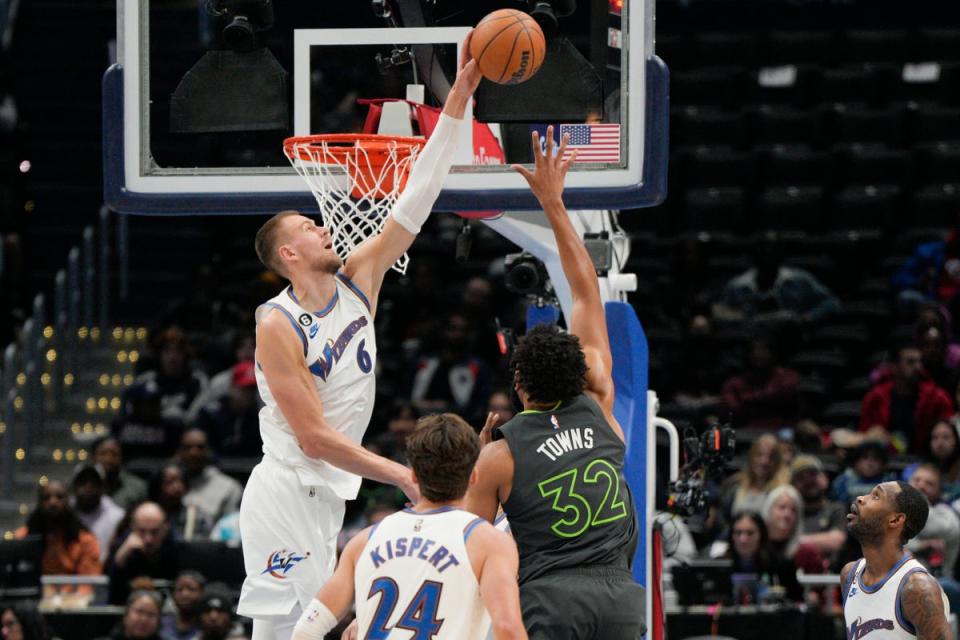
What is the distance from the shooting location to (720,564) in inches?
406

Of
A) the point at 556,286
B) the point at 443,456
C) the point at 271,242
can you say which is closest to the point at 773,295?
the point at 556,286

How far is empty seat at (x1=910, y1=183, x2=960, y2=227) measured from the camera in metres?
15.1

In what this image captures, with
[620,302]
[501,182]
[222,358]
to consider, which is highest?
[501,182]

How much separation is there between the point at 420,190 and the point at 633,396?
2.11m

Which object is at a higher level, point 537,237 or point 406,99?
point 406,99

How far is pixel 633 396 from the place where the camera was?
7.89 m

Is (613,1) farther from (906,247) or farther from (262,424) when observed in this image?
(906,247)

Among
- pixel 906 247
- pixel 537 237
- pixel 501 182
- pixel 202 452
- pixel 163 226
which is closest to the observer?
pixel 501 182

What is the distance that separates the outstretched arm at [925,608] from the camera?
6191 mm

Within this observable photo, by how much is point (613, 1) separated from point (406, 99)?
3.03 ft

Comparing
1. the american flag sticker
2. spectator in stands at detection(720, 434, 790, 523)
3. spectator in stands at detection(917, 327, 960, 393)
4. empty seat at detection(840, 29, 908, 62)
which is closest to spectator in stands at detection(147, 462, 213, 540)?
spectator in stands at detection(720, 434, 790, 523)

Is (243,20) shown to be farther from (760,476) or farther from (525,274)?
(760,476)

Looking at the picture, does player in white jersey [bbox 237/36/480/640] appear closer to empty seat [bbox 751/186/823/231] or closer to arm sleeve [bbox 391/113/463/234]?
arm sleeve [bbox 391/113/463/234]

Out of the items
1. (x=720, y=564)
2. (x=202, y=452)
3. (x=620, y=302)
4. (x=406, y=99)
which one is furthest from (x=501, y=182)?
(x=202, y=452)
